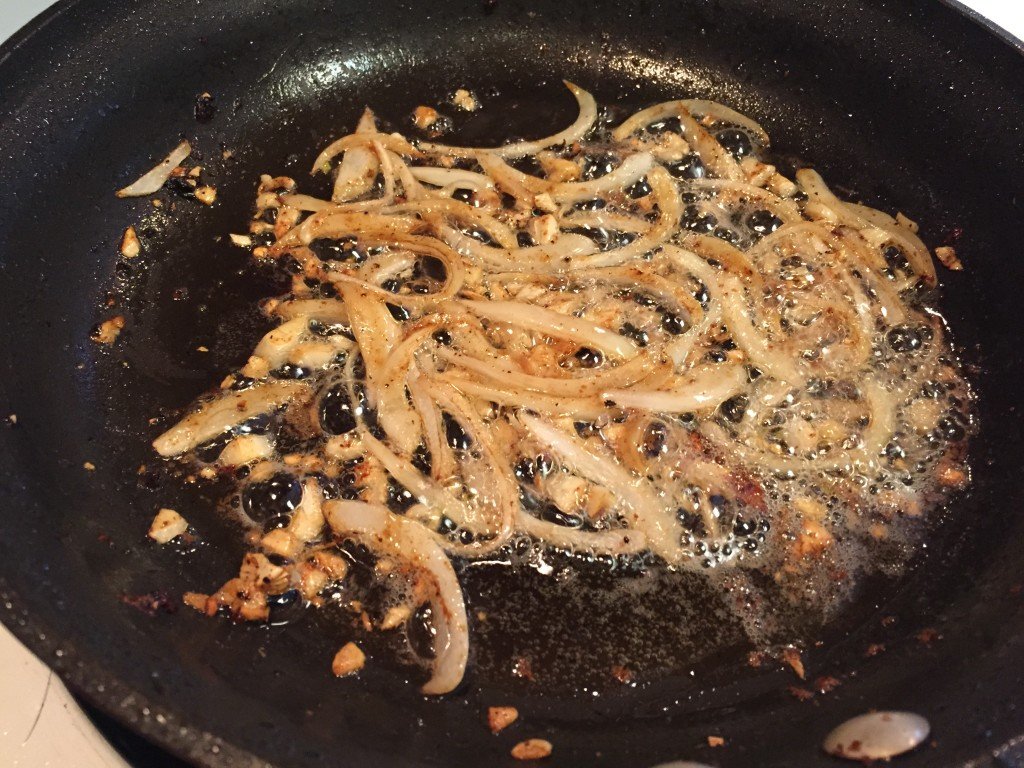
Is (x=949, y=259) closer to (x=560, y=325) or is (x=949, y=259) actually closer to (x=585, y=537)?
(x=560, y=325)

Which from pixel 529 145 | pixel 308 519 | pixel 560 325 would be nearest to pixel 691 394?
pixel 560 325

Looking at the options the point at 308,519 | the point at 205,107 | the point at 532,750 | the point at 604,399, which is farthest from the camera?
the point at 205,107

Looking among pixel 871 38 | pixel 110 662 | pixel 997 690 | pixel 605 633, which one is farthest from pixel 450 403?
pixel 871 38

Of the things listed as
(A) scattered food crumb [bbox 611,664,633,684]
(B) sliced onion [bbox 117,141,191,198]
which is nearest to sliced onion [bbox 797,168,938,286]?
(A) scattered food crumb [bbox 611,664,633,684]

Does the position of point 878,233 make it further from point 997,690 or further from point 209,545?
point 209,545

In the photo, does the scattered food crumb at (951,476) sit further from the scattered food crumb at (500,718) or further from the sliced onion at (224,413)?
the sliced onion at (224,413)

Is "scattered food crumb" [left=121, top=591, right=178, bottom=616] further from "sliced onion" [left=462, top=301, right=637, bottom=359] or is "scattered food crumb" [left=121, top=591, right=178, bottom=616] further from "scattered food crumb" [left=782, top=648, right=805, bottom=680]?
"scattered food crumb" [left=782, top=648, right=805, bottom=680]

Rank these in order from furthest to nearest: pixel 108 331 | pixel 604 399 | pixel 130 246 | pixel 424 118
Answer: pixel 424 118
pixel 130 246
pixel 108 331
pixel 604 399
